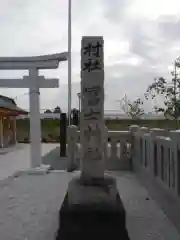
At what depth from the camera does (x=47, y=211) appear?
→ 19.2 feet

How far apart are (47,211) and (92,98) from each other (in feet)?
6.62

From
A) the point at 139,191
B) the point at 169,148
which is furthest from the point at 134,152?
the point at 169,148

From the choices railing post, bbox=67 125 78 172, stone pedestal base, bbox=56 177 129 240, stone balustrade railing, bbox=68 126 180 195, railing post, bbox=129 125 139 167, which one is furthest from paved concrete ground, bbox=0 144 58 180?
stone pedestal base, bbox=56 177 129 240

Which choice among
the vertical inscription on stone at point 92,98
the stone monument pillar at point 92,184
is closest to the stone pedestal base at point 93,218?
the stone monument pillar at point 92,184

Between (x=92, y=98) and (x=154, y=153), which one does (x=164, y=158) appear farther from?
(x=92, y=98)

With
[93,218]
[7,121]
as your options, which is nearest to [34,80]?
[93,218]

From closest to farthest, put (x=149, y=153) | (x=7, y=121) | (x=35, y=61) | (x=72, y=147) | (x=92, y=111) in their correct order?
(x=92, y=111), (x=149, y=153), (x=35, y=61), (x=72, y=147), (x=7, y=121)

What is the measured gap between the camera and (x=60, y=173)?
33.9 ft

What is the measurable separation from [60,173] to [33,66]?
2976 millimetres

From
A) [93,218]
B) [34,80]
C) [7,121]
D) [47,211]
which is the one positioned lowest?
[47,211]

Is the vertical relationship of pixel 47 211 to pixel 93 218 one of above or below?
below

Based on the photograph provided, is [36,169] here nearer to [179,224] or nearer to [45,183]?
[45,183]

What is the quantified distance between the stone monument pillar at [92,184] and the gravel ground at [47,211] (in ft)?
1.23

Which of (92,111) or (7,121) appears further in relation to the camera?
(7,121)
